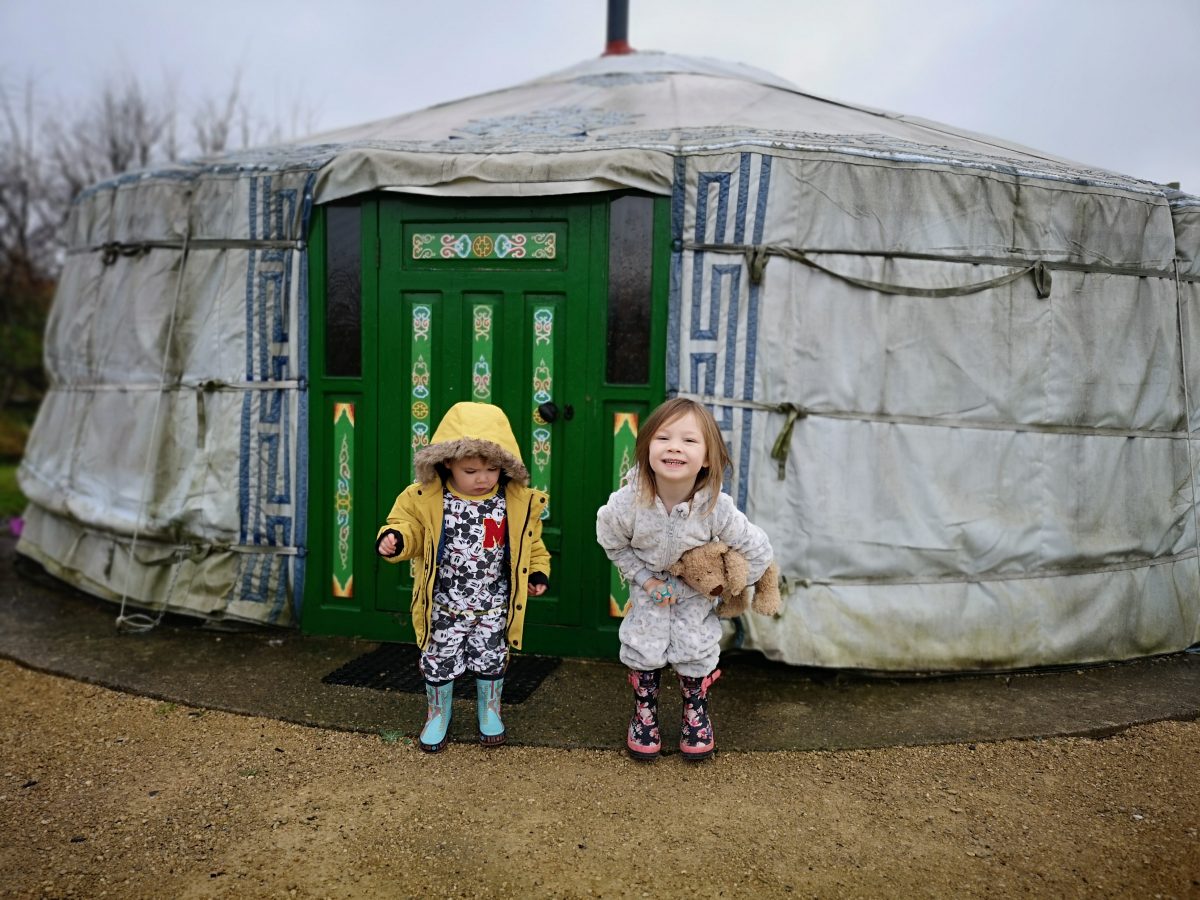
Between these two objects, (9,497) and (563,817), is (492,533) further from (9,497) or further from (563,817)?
(9,497)

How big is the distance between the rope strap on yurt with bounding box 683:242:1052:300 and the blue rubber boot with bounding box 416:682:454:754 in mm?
1935

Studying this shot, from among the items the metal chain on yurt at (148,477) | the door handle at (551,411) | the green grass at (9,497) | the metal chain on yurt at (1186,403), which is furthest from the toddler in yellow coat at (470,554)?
the green grass at (9,497)

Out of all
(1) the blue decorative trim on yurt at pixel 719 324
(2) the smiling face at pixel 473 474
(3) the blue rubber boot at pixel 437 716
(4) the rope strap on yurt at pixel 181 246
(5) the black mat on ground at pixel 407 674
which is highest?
(4) the rope strap on yurt at pixel 181 246

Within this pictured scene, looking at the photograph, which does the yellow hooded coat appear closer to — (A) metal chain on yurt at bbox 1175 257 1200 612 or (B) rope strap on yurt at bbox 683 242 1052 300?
(B) rope strap on yurt at bbox 683 242 1052 300

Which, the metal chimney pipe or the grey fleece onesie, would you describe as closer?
the grey fleece onesie

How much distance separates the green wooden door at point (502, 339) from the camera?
3617 mm

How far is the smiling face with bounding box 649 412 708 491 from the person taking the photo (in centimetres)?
251

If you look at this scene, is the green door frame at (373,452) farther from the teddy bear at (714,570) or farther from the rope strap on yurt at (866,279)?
the teddy bear at (714,570)

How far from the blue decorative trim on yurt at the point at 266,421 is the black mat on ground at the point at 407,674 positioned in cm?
60

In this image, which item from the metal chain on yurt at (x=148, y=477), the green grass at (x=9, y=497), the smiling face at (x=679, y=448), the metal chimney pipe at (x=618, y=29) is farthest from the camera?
the green grass at (x=9, y=497)

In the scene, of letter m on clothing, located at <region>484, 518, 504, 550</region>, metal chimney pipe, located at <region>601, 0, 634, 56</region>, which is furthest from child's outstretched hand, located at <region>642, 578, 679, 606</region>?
metal chimney pipe, located at <region>601, 0, 634, 56</region>

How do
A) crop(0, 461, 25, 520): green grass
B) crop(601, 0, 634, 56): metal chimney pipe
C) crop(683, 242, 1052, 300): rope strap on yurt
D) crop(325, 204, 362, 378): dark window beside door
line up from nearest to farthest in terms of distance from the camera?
crop(683, 242, 1052, 300): rope strap on yurt < crop(325, 204, 362, 378): dark window beside door < crop(601, 0, 634, 56): metal chimney pipe < crop(0, 461, 25, 520): green grass

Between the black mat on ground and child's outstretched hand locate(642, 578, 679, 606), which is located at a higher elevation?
child's outstretched hand locate(642, 578, 679, 606)

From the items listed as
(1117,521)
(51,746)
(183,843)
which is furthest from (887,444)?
(51,746)
